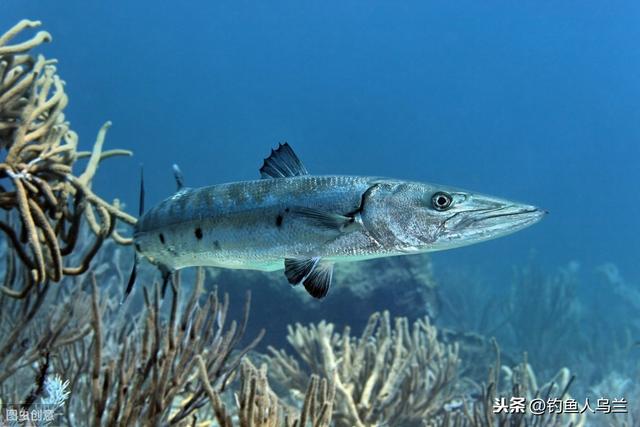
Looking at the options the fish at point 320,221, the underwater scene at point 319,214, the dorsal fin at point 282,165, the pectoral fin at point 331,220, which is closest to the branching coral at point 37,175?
the underwater scene at point 319,214

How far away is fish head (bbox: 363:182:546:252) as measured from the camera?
7.46 feet

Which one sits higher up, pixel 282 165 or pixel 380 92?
pixel 380 92

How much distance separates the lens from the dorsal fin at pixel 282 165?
2.85 m

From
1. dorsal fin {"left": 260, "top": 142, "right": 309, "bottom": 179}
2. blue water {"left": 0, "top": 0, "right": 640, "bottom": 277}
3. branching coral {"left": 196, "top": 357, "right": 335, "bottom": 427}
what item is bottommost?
branching coral {"left": 196, "top": 357, "right": 335, "bottom": 427}

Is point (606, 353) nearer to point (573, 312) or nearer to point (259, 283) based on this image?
point (573, 312)

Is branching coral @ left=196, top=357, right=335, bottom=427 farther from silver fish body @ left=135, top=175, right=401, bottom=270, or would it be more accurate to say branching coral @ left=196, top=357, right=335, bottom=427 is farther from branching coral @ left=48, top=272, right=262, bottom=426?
silver fish body @ left=135, top=175, right=401, bottom=270

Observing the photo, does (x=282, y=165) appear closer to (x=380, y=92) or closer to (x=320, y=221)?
(x=320, y=221)

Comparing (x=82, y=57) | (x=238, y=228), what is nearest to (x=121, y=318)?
(x=238, y=228)

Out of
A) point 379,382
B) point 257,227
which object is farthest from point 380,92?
point 257,227

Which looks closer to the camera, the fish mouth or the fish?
the fish mouth

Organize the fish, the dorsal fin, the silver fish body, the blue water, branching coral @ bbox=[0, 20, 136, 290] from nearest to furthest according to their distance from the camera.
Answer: the fish, the silver fish body, the dorsal fin, branching coral @ bbox=[0, 20, 136, 290], the blue water

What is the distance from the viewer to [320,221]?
7.99 feet

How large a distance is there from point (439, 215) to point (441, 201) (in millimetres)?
72

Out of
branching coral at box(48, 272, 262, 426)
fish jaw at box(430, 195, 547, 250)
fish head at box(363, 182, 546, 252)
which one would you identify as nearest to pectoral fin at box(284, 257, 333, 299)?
fish head at box(363, 182, 546, 252)
